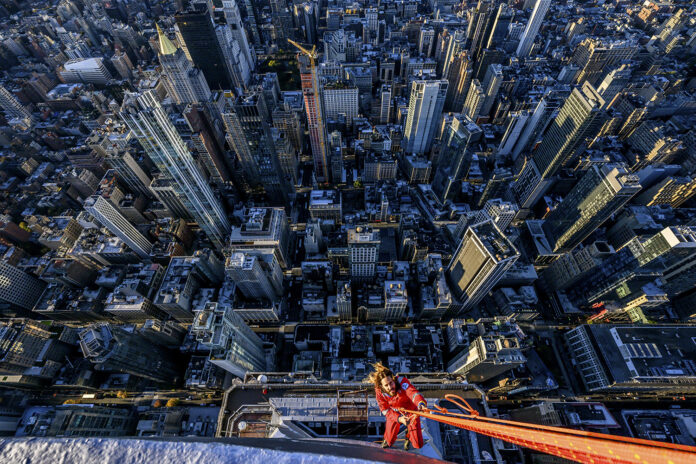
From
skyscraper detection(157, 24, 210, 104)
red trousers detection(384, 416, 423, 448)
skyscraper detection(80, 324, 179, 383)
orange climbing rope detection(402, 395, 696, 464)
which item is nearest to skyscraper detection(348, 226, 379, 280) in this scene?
skyscraper detection(80, 324, 179, 383)

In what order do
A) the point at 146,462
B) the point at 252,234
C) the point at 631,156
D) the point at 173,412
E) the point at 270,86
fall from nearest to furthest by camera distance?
the point at 146,462, the point at 173,412, the point at 252,234, the point at 631,156, the point at 270,86

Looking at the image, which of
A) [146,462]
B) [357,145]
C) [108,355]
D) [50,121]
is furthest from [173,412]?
[50,121]

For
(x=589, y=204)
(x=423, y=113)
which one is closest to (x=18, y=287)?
(x=423, y=113)

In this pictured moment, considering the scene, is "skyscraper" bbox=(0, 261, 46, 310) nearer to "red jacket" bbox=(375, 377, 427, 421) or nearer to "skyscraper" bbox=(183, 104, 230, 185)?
"skyscraper" bbox=(183, 104, 230, 185)

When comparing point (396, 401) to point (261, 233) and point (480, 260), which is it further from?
point (261, 233)

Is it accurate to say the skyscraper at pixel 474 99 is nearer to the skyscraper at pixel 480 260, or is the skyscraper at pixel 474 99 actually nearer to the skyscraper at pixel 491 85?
the skyscraper at pixel 491 85

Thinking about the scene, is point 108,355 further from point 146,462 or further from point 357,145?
point 357,145
